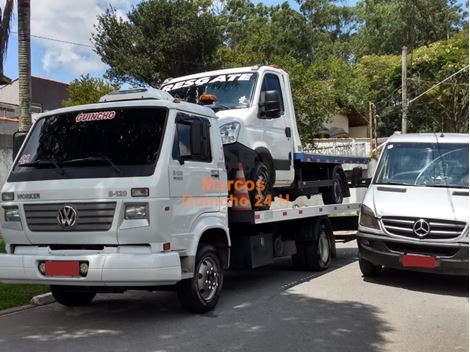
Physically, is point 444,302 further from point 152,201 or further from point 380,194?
point 152,201

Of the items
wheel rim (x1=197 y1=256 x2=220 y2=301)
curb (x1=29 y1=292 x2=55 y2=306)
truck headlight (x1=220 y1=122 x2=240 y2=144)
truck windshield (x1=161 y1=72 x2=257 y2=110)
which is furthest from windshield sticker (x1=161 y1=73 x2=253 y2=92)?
curb (x1=29 y1=292 x2=55 y2=306)

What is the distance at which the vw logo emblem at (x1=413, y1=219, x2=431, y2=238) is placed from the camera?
736cm

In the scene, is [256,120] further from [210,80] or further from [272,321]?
[272,321]

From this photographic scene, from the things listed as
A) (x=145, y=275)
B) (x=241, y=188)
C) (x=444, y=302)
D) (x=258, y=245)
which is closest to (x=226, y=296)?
(x=258, y=245)

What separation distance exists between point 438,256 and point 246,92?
11.4 feet

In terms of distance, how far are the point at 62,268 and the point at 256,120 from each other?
3.50 metres

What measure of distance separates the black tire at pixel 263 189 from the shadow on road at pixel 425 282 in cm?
209

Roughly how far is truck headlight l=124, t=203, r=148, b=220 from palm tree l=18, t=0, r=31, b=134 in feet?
19.0

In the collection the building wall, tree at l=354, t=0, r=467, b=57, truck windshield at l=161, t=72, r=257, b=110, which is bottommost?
truck windshield at l=161, t=72, r=257, b=110

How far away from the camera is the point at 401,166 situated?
28.2 feet

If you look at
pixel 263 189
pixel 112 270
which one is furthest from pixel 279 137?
pixel 112 270

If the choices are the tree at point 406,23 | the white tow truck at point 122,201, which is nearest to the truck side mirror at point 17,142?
the white tow truck at point 122,201

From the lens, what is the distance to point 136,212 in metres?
5.48

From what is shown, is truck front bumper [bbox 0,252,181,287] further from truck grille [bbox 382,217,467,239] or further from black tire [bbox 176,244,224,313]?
truck grille [bbox 382,217,467,239]
